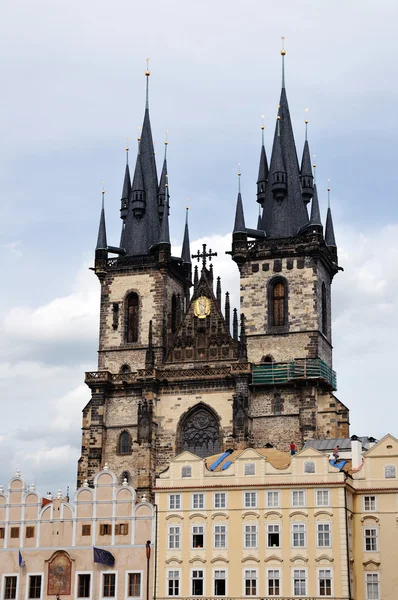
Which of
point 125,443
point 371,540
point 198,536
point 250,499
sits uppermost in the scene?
point 125,443

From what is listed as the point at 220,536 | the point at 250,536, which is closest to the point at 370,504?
the point at 250,536

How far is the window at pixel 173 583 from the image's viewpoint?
6128 centimetres

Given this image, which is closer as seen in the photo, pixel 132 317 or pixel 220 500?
pixel 220 500

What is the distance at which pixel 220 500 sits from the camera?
205 feet

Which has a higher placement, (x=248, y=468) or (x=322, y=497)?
(x=248, y=468)

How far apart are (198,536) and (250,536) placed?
267cm

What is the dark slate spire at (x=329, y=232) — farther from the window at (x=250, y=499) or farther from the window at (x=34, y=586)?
the window at (x=34, y=586)

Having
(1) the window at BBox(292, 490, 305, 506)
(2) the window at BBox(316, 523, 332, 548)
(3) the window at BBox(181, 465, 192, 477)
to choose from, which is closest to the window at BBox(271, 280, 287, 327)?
(3) the window at BBox(181, 465, 192, 477)

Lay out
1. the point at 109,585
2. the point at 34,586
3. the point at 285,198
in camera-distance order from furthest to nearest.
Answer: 1. the point at 285,198
2. the point at 34,586
3. the point at 109,585

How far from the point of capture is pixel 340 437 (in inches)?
3142

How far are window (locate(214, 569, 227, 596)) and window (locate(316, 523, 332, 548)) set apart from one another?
497cm

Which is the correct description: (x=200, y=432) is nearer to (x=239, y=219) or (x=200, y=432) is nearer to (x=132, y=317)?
(x=132, y=317)

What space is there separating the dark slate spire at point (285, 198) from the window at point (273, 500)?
27.8 metres

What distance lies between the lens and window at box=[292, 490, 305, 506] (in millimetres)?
Result: 61125
